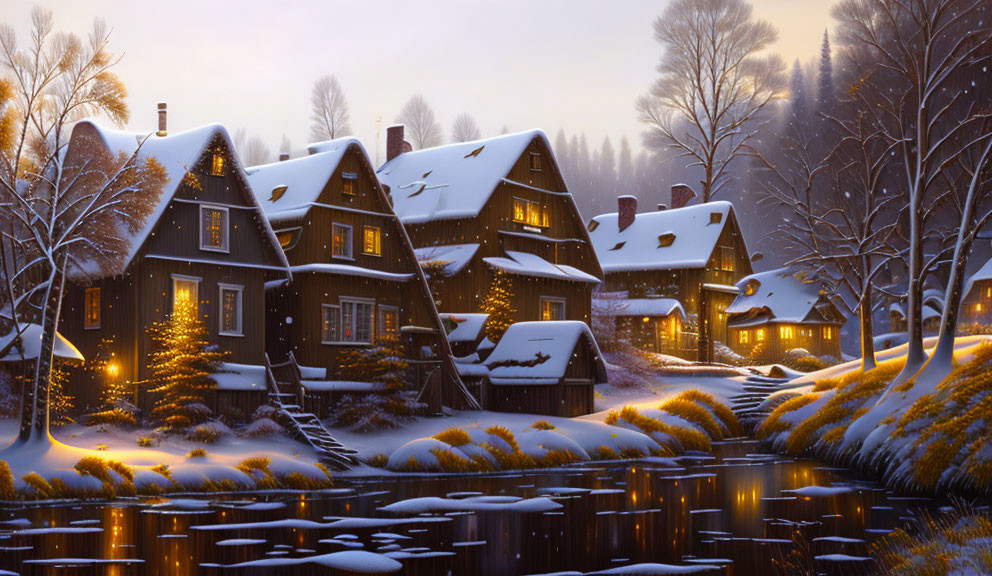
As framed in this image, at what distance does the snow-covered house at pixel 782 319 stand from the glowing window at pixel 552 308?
22139 millimetres

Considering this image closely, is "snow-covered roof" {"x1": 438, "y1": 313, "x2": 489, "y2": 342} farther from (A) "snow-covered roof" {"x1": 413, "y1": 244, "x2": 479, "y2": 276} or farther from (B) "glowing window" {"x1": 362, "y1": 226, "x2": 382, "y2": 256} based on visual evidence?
(B) "glowing window" {"x1": 362, "y1": 226, "x2": 382, "y2": 256}

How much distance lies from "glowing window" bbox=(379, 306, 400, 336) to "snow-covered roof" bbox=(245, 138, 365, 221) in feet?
16.1

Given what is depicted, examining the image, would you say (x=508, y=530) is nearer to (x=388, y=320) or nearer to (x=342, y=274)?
(x=342, y=274)

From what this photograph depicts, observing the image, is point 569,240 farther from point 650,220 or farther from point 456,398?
point 650,220

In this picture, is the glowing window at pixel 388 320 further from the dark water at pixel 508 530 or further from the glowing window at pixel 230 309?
the dark water at pixel 508 530

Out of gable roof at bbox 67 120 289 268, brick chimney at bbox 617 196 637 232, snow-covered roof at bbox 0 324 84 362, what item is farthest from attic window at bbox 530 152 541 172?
snow-covered roof at bbox 0 324 84 362

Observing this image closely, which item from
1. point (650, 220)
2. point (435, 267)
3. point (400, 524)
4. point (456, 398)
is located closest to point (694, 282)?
point (650, 220)

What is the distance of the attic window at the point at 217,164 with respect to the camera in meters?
33.3

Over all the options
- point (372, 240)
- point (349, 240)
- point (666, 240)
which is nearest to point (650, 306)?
point (666, 240)

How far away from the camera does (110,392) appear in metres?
31.2

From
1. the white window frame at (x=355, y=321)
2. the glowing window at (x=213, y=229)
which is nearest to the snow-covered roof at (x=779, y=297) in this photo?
the white window frame at (x=355, y=321)

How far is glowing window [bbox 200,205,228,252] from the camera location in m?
33.1

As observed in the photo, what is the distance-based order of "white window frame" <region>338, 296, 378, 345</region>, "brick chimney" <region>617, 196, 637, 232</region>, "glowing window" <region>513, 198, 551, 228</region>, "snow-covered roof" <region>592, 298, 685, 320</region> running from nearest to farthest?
"white window frame" <region>338, 296, 378, 345</region>
"glowing window" <region>513, 198, 551, 228</region>
"snow-covered roof" <region>592, 298, 685, 320</region>
"brick chimney" <region>617, 196, 637, 232</region>

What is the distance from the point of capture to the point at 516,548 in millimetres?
14945
